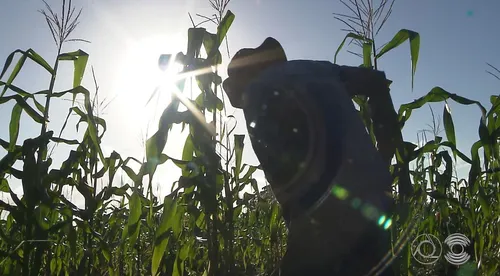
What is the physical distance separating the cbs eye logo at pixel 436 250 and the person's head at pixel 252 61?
1881 mm

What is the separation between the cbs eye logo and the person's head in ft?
6.17

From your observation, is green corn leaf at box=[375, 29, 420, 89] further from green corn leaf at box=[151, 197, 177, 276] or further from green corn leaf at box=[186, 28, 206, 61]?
green corn leaf at box=[151, 197, 177, 276]

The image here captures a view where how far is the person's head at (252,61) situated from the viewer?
5.25ft

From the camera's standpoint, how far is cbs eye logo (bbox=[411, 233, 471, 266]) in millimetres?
2941

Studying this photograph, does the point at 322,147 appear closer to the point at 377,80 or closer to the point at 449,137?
the point at 377,80

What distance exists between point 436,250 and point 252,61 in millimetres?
2320

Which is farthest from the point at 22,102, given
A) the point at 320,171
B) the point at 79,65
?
the point at 320,171

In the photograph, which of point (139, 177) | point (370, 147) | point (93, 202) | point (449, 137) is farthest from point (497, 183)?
point (93, 202)

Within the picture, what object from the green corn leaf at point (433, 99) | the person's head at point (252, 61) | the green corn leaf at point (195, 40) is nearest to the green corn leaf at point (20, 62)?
the green corn leaf at point (195, 40)

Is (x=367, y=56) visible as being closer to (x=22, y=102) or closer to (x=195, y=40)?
(x=195, y=40)

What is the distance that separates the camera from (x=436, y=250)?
10.2ft

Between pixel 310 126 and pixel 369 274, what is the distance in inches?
19.3

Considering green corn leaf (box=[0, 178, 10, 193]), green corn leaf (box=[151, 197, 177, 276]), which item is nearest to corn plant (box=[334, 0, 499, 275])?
green corn leaf (box=[151, 197, 177, 276])

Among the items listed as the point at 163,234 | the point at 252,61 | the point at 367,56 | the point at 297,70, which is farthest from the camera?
the point at 367,56
